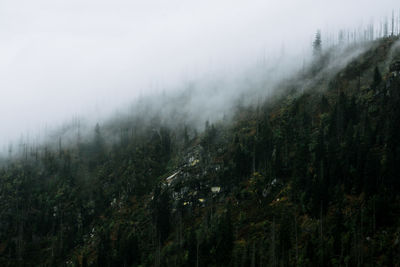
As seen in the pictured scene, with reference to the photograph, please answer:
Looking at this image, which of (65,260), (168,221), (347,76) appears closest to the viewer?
(168,221)

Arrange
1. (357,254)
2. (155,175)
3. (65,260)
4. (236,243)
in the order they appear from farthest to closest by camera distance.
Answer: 1. (155,175)
2. (65,260)
3. (236,243)
4. (357,254)

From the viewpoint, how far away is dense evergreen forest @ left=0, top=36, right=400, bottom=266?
7206 centimetres

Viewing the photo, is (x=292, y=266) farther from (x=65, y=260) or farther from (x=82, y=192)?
(x=82, y=192)

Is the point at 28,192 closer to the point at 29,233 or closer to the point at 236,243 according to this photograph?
the point at 29,233

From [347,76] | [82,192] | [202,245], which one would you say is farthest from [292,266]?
[82,192]

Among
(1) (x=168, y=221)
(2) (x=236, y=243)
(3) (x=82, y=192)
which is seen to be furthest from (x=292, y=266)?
(3) (x=82, y=192)

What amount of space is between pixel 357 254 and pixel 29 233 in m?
145

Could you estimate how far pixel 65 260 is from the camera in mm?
120875

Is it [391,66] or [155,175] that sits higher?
[391,66]

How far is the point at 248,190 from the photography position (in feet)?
346

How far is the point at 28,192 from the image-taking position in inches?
6821

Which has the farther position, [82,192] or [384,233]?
[82,192]

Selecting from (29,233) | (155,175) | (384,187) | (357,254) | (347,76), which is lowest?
(29,233)

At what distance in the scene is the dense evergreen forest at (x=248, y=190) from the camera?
7206cm
